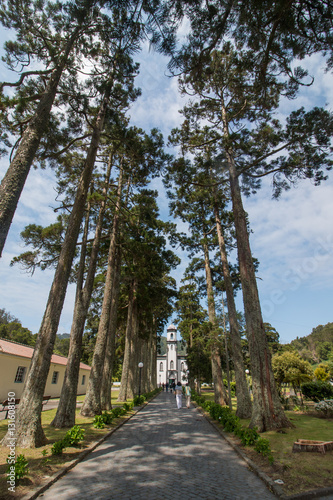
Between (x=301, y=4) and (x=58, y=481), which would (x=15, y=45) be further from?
(x=58, y=481)

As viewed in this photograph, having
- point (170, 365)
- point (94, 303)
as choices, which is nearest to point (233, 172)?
point (94, 303)

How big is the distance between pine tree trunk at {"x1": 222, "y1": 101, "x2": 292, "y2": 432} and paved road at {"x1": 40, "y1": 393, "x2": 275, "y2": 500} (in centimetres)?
138

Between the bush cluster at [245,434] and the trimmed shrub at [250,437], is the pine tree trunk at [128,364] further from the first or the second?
the trimmed shrub at [250,437]

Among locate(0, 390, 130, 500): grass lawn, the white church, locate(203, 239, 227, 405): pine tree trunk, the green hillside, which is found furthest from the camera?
the green hillside

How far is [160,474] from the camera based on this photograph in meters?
4.71

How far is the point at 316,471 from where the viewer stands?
14.9ft

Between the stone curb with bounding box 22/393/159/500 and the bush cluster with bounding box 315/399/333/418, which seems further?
the bush cluster with bounding box 315/399/333/418

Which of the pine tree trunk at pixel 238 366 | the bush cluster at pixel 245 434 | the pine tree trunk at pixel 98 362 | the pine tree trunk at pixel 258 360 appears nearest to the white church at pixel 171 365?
the pine tree trunk at pixel 238 366

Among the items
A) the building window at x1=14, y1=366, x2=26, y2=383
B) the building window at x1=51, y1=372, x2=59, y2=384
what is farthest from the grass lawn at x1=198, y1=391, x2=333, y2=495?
the building window at x1=51, y1=372, x2=59, y2=384

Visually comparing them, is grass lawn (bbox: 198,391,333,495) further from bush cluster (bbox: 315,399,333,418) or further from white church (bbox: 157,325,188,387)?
white church (bbox: 157,325,188,387)

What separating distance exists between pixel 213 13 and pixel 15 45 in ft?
19.7

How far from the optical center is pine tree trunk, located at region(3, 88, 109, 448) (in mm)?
5930

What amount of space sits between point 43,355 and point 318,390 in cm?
1548

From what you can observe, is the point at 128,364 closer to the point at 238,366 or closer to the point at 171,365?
the point at 238,366
